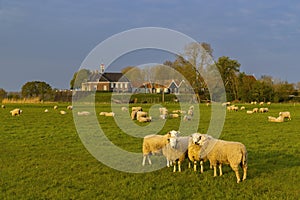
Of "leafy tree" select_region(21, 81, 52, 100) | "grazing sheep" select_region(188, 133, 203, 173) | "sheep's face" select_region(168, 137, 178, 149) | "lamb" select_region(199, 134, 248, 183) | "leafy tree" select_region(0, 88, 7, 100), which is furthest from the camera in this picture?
"leafy tree" select_region(21, 81, 52, 100)

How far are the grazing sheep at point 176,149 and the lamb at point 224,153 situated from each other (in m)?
0.65

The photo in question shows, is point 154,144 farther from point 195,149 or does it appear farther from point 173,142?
point 195,149

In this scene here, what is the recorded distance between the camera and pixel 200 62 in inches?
1487

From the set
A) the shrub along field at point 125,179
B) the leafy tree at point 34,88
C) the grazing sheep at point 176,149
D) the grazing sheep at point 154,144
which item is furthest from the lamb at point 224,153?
the leafy tree at point 34,88

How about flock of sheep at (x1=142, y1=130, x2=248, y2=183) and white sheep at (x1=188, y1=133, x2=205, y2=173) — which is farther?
white sheep at (x1=188, y1=133, x2=205, y2=173)

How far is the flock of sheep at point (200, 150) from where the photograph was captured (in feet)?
29.1

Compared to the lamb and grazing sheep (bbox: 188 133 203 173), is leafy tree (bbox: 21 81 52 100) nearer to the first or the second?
grazing sheep (bbox: 188 133 203 173)

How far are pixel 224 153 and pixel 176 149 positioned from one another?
157 cm

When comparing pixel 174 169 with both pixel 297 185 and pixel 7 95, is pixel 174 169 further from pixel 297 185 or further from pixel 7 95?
pixel 7 95

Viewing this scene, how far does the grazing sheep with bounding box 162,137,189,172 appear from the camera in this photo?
995cm

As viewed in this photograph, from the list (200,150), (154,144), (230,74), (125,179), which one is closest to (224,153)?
(200,150)

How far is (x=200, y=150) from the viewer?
9.72 m

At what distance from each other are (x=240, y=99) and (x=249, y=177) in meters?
65.2

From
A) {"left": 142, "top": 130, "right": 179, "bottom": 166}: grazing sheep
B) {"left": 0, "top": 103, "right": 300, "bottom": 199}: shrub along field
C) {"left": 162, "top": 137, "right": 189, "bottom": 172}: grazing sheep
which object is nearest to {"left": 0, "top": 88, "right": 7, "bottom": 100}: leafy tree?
{"left": 0, "top": 103, "right": 300, "bottom": 199}: shrub along field
